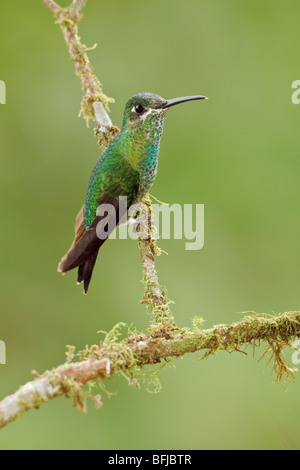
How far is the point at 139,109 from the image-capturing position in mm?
2486

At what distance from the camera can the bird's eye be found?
2.48m

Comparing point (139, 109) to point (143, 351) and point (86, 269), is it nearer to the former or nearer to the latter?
point (86, 269)

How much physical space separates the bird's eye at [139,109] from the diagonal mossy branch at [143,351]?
1003 millimetres

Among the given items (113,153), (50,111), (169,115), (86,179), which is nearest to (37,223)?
(86,179)

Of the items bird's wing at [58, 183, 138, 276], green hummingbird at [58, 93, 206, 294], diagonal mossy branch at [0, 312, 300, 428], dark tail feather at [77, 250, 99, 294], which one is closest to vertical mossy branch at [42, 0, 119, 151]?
green hummingbird at [58, 93, 206, 294]

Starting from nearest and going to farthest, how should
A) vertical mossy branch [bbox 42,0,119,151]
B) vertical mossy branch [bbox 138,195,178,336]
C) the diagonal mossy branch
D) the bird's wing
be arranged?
the diagonal mossy branch
vertical mossy branch [bbox 138,195,178,336]
the bird's wing
vertical mossy branch [bbox 42,0,119,151]

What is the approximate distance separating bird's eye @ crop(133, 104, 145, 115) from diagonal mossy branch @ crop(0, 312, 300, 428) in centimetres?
100

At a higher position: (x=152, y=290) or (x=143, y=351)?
(x=152, y=290)

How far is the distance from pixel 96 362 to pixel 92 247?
0.81 m

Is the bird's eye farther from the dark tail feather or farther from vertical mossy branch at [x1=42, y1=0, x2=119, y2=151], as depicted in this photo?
the dark tail feather

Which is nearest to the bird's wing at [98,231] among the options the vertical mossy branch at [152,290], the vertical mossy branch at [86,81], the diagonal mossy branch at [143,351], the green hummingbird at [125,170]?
the green hummingbird at [125,170]

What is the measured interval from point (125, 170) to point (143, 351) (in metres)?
0.95

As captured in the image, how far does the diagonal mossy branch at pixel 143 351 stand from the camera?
1.58 metres

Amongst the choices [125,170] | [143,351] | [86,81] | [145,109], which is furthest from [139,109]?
[143,351]
